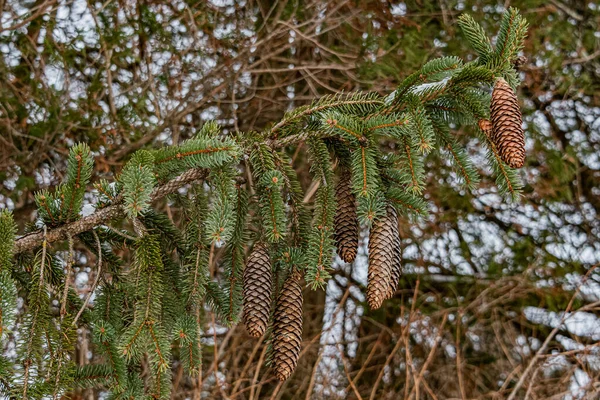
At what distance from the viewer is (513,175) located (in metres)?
1.70

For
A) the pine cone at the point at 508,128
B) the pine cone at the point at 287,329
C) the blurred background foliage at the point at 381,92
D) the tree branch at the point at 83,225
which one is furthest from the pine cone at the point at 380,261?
the blurred background foliage at the point at 381,92

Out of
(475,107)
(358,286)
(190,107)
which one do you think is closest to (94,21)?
(190,107)

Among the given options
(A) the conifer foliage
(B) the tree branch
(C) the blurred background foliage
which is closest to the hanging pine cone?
(A) the conifer foliage

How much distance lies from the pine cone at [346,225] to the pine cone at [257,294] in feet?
0.58

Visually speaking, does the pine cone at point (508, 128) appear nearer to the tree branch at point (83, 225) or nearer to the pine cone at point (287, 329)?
the pine cone at point (287, 329)

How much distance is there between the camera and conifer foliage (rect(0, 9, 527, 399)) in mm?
1515

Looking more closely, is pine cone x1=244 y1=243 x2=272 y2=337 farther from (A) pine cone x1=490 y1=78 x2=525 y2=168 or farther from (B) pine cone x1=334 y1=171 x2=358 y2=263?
(A) pine cone x1=490 y1=78 x2=525 y2=168

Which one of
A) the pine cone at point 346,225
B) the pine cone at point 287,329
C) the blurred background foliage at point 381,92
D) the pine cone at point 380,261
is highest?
the blurred background foliage at point 381,92

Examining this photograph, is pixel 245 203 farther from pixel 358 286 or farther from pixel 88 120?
pixel 358 286

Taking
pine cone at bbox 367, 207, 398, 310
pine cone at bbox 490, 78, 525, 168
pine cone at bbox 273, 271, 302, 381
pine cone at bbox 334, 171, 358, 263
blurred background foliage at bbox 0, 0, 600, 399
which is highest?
blurred background foliage at bbox 0, 0, 600, 399

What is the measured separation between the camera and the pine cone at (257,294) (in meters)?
1.54

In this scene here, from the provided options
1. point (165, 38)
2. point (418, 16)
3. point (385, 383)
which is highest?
point (418, 16)

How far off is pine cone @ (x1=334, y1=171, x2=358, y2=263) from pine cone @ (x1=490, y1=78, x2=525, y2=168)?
1.19ft

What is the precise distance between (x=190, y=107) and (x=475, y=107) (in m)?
2.87
